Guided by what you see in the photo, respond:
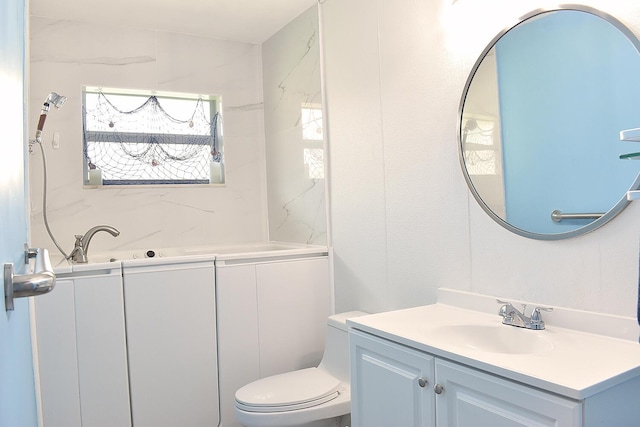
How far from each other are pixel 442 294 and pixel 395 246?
0.36 m

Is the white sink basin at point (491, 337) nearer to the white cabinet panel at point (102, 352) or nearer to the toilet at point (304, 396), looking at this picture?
the toilet at point (304, 396)

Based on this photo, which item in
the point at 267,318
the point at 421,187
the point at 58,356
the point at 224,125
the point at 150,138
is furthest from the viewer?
the point at 224,125

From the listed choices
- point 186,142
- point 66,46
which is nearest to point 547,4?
point 186,142

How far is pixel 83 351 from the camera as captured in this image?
220 centimetres

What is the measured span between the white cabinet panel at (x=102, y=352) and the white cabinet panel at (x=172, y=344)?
1.7 inches

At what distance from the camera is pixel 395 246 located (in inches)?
86.3

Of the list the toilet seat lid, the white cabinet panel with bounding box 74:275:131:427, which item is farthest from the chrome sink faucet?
the white cabinet panel with bounding box 74:275:131:427

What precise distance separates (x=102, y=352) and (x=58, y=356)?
0.59 ft

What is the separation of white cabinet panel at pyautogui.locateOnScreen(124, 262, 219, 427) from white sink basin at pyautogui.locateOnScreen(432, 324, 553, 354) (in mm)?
1337

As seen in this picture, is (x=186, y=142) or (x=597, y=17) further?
(x=186, y=142)

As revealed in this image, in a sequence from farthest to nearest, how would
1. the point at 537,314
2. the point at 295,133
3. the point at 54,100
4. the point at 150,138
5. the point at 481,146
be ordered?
the point at 150,138
the point at 295,133
the point at 54,100
the point at 481,146
the point at 537,314

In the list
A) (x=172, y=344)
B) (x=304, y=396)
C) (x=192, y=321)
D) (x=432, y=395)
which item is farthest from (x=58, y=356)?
(x=432, y=395)

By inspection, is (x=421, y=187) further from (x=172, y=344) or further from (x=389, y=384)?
(x=172, y=344)

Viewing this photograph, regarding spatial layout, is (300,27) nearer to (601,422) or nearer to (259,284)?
(259,284)
